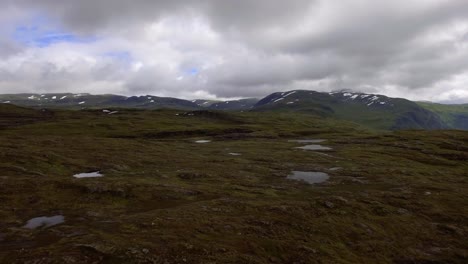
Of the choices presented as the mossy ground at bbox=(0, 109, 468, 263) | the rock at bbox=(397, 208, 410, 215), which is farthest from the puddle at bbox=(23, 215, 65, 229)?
the rock at bbox=(397, 208, 410, 215)

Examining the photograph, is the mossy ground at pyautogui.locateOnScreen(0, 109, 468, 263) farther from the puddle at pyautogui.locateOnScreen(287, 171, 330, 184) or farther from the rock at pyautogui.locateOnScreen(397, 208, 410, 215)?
the puddle at pyautogui.locateOnScreen(287, 171, 330, 184)

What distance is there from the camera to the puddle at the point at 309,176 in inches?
2407

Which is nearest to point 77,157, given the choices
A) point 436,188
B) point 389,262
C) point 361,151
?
point 389,262

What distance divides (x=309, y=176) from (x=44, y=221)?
43022mm

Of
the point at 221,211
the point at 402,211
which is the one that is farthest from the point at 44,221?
the point at 402,211

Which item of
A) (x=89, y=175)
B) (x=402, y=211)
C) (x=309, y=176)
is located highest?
(x=89, y=175)

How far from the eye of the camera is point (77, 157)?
68.6 metres

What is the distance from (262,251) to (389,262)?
10.8m

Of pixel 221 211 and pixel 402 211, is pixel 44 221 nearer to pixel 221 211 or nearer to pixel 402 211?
pixel 221 211

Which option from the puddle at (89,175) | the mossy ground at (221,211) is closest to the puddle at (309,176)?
the mossy ground at (221,211)

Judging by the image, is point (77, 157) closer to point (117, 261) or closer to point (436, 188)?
point (117, 261)

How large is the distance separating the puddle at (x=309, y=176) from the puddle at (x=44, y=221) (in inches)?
1476

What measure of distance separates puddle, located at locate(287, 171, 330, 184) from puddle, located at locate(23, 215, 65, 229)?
37485 millimetres

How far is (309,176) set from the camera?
6469cm
